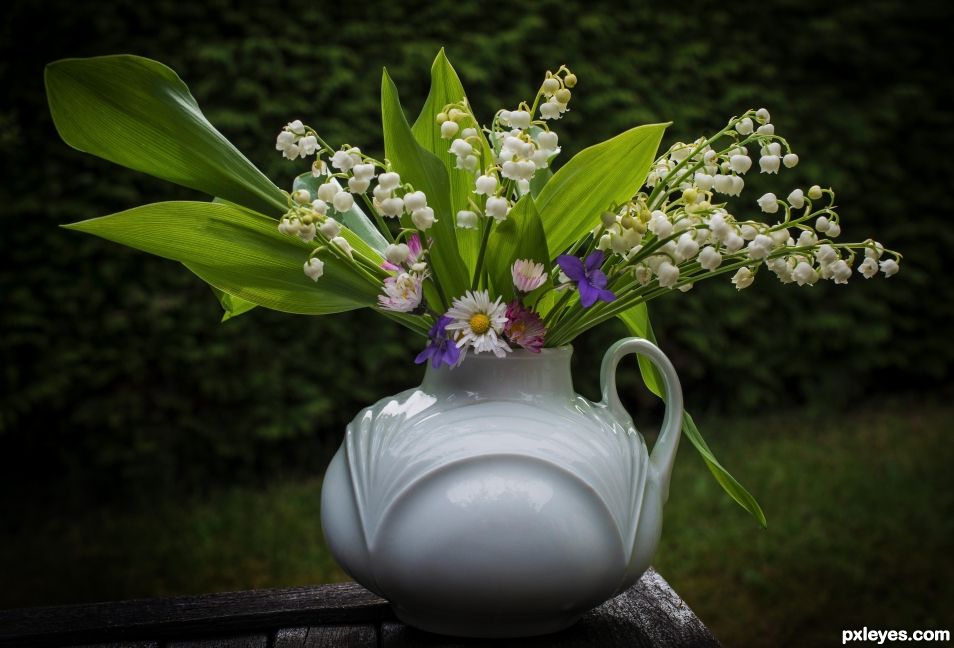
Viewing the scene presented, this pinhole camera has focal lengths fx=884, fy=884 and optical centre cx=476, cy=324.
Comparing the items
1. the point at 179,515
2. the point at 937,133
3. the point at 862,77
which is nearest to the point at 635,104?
the point at 862,77

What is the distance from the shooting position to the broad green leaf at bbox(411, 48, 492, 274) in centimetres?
97

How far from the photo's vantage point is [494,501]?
2.74 ft

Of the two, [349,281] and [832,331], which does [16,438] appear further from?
[832,331]

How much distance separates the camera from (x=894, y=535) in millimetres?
2711

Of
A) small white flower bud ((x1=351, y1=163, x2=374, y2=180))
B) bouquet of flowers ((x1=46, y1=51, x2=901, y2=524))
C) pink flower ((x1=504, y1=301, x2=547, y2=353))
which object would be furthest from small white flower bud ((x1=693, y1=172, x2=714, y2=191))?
small white flower bud ((x1=351, y1=163, x2=374, y2=180))

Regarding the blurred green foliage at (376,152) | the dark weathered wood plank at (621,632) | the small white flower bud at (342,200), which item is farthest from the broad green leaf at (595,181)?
the blurred green foliage at (376,152)

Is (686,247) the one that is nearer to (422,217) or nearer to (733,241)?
(733,241)

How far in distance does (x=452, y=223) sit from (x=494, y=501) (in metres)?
0.29

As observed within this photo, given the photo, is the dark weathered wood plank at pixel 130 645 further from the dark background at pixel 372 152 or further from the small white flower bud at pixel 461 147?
the dark background at pixel 372 152

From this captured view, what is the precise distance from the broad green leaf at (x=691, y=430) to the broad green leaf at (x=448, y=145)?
0.77ft

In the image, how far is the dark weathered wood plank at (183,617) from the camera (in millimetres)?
1007

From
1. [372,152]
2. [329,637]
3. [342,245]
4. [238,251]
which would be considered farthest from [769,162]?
[372,152]

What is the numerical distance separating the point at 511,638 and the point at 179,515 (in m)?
2.21

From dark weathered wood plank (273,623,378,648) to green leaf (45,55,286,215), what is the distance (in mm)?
507
